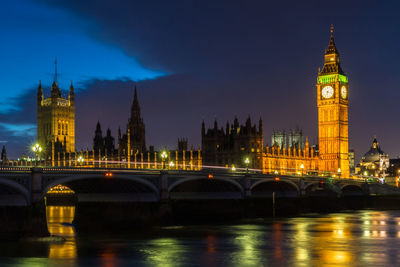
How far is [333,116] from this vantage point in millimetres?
149375

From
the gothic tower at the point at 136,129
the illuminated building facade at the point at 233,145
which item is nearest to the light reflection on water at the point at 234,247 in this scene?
the illuminated building facade at the point at 233,145

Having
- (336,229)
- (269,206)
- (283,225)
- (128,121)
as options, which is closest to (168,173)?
(283,225)

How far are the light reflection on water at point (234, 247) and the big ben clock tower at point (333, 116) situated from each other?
3297 inches

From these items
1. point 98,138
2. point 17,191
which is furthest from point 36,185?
point 98,138

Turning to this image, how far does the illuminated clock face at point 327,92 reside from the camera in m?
150

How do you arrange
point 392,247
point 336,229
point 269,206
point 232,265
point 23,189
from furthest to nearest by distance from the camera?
point 269,206, point 336,229, point 23,189, point 392,247, point 232,265

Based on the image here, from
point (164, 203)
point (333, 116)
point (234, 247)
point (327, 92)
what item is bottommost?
point (234, 247)

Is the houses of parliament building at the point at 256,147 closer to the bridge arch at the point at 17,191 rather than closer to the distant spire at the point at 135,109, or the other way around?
the distant spire at the point at 135,109

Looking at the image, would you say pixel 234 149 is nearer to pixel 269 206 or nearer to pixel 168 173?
pixel 269 206

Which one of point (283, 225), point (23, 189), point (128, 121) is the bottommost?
point (283, 225)

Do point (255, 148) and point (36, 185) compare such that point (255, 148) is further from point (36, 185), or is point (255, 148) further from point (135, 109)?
point (36, 185)

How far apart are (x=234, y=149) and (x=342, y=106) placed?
3631cm

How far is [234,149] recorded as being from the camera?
128 metres

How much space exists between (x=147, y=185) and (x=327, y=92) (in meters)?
94.3
